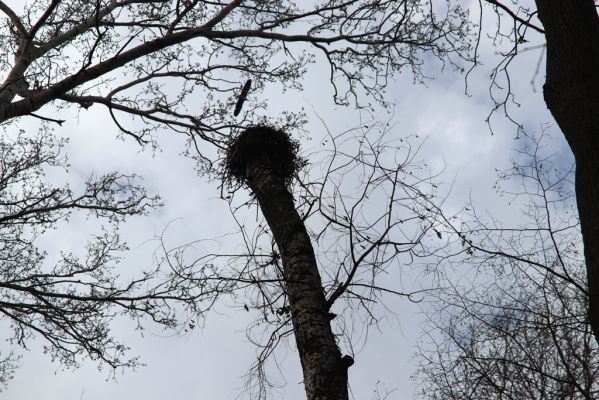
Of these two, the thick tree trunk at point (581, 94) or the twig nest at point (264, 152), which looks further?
the twig nest at point (264, 152)

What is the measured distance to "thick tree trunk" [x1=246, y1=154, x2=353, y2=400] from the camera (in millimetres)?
2611

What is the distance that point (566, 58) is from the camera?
7.63 ft

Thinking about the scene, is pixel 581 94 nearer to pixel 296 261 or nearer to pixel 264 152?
pixel 296 261

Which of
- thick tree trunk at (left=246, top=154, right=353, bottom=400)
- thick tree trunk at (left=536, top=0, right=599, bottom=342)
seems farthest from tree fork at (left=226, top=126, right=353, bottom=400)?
thick tree trunk at (left=536, top=0, right=599, bottom=342)

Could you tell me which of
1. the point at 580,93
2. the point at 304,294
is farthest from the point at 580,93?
the point at 304,294

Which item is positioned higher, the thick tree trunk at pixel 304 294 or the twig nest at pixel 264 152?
the twig nest at pixel 264 152

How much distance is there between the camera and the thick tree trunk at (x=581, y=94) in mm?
2018

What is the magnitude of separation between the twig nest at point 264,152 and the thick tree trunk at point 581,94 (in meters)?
2.03

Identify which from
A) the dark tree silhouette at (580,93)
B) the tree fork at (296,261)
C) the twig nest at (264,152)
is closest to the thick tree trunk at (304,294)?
the tree fork at (296,261)

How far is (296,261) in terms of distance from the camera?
310cm

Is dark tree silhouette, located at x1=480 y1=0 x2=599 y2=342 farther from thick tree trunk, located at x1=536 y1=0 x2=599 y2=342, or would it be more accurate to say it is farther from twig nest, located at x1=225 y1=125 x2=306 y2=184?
twig nest, located at x1=225 y1=125 x2=306 y2=184

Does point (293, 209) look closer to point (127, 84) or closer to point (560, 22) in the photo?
point (560, 22)

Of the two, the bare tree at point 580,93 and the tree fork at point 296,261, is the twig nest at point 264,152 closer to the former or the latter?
the tree fork at point 296,261

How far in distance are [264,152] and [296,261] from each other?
3.76 ft
